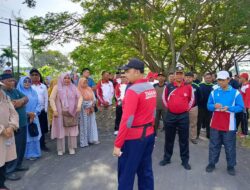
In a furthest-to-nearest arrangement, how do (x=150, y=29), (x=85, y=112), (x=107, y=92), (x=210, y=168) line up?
(x=150, y=29), (x=107, y=92), (x=85, y=112), (x=210, y=168)

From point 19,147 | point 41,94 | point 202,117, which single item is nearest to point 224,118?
point 202,117

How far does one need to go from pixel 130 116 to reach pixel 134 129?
25cm

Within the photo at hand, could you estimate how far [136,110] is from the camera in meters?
3.65

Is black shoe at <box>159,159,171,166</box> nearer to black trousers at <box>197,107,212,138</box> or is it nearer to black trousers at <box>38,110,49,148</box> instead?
black trousers at <box>197,107,212,138</box>

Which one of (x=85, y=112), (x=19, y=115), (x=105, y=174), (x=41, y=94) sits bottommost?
(x=105, y=174)

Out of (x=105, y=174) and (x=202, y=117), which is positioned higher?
(x=202, y=117)

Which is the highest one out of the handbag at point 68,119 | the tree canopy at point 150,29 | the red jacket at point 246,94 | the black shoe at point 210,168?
the tree canopy at point 150,29

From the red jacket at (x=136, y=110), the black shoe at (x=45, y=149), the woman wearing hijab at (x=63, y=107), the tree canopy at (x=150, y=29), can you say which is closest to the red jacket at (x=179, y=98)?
the red jacket at (x=136, y=110)

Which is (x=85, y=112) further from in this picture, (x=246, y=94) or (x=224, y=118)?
(x=246, y=94)

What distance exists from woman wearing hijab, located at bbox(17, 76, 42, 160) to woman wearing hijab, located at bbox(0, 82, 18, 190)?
1512 mm

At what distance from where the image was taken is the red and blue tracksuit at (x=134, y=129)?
354 centimetres

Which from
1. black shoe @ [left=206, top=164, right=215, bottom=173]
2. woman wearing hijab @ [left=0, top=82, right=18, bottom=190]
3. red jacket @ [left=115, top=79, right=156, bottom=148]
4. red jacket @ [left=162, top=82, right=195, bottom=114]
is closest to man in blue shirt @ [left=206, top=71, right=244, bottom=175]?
black shoe @ [left=206, top=164, right=215, bottom=173]

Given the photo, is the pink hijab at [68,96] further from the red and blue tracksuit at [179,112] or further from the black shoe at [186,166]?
the black shoe at [186,166]

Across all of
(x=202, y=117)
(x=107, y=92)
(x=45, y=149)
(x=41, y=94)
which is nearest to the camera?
(x=41, y=94)
